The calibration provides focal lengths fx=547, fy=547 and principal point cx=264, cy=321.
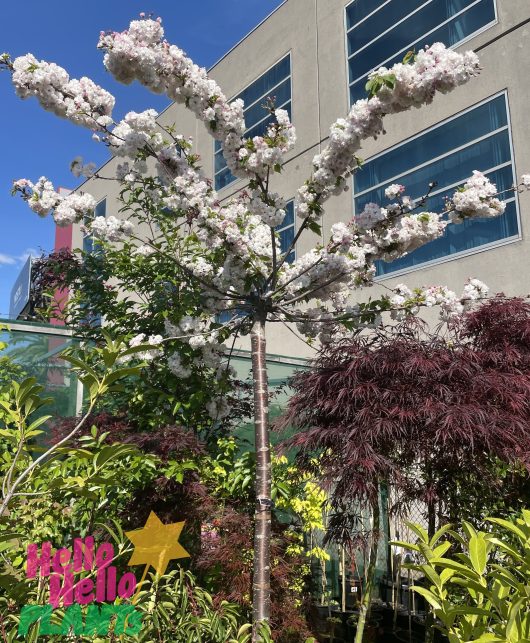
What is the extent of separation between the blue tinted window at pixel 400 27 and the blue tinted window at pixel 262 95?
1.59 metres

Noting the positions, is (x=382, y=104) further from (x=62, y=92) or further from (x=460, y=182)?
(x=460, y=182)

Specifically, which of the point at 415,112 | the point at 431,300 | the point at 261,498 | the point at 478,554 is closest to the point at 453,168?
the point at 415,112

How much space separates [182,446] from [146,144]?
5.91 ft

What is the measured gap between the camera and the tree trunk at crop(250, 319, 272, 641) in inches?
105

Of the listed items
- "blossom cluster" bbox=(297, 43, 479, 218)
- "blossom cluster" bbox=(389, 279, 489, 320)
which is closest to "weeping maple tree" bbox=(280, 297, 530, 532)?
"blossom cluster" bbox=(389, 279, 489, 320)

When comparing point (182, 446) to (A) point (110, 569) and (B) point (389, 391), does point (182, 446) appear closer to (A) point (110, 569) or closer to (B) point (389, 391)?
(A) point (110, 569)

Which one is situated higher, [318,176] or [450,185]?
[450,185]

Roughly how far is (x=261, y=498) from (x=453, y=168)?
21.1ft

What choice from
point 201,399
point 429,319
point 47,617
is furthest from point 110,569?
point 429,319

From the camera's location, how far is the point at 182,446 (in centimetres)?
342

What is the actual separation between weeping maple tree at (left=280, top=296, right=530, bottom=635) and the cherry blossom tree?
14.1 inches

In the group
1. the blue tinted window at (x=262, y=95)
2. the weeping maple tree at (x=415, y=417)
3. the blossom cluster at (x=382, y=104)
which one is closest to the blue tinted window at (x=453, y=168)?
the blue tinted window at (x=262, y=95)

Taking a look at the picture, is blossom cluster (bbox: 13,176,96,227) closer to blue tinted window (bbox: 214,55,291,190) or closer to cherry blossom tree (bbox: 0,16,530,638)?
cherry blossom tree (bbox: 0,16,530,638)

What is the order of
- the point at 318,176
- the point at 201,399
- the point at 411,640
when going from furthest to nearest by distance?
the point at 411,640 < the point at 201,399 < the point at 318,176
